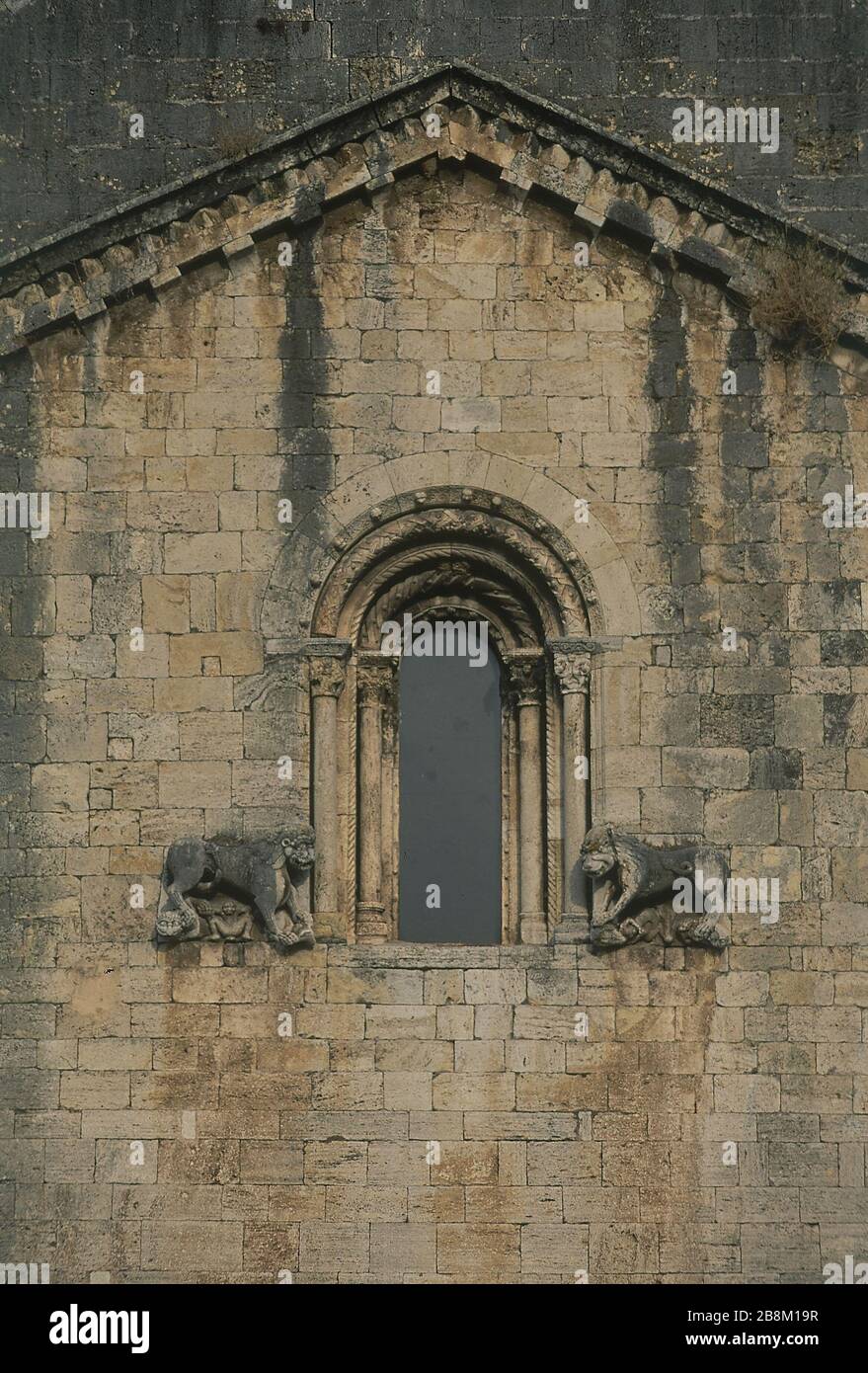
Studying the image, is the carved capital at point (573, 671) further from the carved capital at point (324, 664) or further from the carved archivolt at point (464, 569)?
the carved capital at point (324, 664)

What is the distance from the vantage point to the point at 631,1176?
1536 cm

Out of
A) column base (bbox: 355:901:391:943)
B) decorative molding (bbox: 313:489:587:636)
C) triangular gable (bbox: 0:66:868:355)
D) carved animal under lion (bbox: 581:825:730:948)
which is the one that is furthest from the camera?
column base (bbox: 355:901:391:943)

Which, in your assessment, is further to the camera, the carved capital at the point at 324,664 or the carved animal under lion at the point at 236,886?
the carved capital at the point at 324,664

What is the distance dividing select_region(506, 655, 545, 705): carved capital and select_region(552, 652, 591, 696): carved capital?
377 millimetres

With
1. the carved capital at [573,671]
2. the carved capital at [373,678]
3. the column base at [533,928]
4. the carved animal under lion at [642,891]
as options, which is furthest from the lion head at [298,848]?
the carved capital at [573,671]

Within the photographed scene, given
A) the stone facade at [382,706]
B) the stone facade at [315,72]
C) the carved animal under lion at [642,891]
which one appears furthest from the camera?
the stone facade at [315,72]

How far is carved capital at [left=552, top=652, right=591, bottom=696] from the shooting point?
16.0m

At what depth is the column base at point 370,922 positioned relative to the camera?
16.2m

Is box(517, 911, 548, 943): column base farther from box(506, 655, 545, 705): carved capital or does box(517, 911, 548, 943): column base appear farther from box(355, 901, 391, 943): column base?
box(506, 655, 545, 705): carved capital

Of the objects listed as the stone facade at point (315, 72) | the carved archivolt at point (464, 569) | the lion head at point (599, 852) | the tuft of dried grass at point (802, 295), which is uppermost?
the stone facade at point (315, 72)

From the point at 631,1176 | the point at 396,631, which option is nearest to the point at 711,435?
the point at 396,631

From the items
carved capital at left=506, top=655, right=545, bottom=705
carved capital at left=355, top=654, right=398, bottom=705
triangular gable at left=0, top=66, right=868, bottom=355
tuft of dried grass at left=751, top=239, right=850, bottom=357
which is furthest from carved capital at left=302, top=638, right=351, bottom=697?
tuft of dried grass at left=751, top=239, right=850, bottom=357

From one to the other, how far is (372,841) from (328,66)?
8.64 meters

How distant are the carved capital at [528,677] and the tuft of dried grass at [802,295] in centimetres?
326
